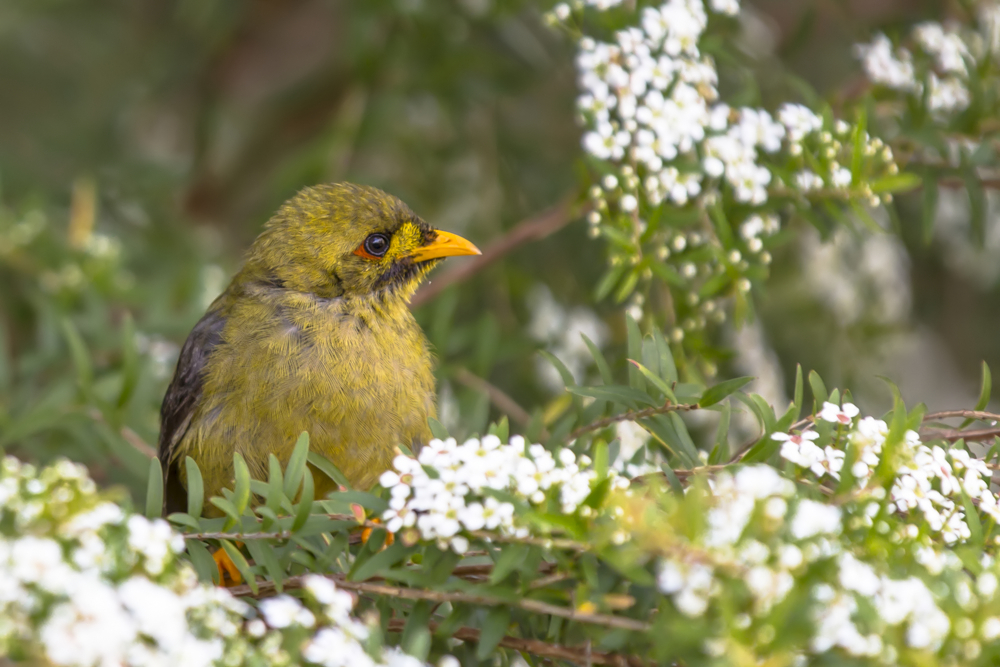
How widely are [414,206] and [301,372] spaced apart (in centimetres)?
220

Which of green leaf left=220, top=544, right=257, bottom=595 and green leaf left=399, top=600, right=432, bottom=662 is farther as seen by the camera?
green leaf left=220, top=544, right=257, bottom=595

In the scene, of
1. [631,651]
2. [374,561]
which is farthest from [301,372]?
[631,651]

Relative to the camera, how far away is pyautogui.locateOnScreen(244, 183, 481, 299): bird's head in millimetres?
3939

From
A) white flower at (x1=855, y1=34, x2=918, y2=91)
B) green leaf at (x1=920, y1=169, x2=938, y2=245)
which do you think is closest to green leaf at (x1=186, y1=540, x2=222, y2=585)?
green leaf at (x1=920, y1=169, x2=938, y2=245)

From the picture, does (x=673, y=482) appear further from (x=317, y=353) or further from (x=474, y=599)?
(x=317, y=353)

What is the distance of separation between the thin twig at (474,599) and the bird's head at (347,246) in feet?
5.25

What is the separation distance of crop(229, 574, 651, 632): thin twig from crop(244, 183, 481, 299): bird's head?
160 cm

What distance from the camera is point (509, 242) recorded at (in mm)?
4160

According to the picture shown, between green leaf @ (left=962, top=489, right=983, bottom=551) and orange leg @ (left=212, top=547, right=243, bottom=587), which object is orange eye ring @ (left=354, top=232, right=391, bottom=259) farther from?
green leaf @ (left=962, top=489, right=983, bottom=551)

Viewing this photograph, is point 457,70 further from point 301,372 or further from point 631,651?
point 631,651

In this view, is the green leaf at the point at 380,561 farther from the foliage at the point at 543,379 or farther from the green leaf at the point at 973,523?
the green leaf at the point at 973,523

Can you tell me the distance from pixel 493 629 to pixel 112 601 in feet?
2.63

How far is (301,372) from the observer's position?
3.54 meters

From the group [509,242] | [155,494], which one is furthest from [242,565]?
[509,242]
